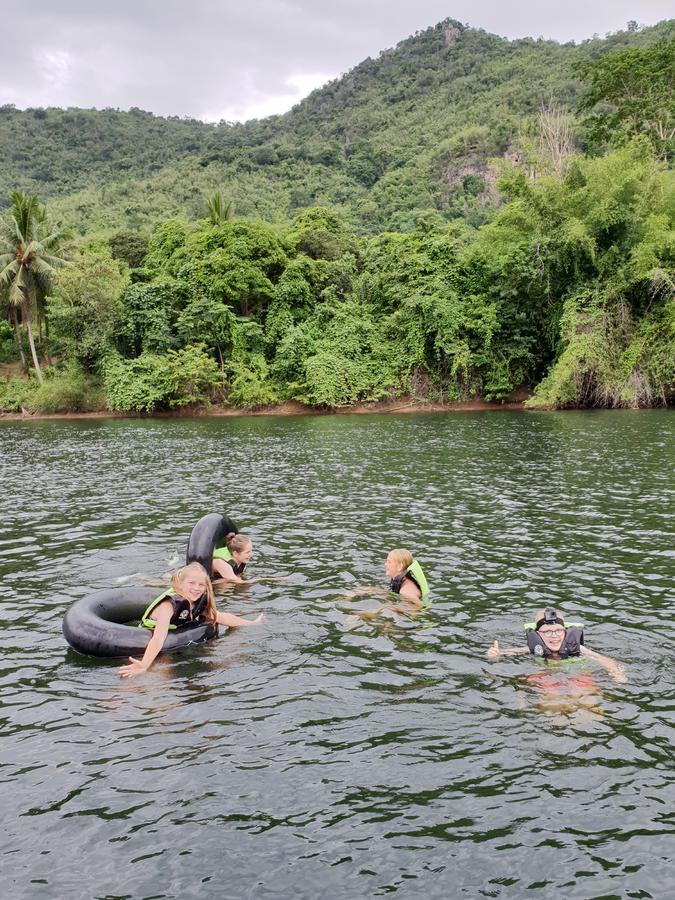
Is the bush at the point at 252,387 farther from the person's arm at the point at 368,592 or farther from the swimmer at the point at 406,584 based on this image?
the swimmer at the point at 406,584

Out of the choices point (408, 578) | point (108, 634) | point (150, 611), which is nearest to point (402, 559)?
point (408, 578)

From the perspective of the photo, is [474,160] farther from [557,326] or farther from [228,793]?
[228,793]

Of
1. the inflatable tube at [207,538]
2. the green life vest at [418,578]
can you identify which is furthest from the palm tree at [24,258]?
the green life vest at [418,578]

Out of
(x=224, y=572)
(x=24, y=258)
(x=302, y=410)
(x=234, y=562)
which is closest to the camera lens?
(x=224, y=572)

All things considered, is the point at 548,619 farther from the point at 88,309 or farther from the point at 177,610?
the point at 88,309

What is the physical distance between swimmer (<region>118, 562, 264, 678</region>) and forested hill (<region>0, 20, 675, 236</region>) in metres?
72.9

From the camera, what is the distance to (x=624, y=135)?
48.3m

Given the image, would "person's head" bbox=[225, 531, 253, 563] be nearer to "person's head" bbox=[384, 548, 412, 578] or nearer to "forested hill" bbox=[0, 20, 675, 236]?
"person's head" bbox=[384, 548, 412, 578]

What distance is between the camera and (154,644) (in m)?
8.47

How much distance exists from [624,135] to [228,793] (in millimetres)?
53227

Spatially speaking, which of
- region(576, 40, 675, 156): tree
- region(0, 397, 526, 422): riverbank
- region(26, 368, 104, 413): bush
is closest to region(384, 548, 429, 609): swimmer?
region(0, 397, 526, 422): riverbank

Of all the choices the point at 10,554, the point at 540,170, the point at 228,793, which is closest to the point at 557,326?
the point at 540,170

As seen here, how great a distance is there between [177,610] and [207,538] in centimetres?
293

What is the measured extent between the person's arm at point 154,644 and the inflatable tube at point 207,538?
2689mm
